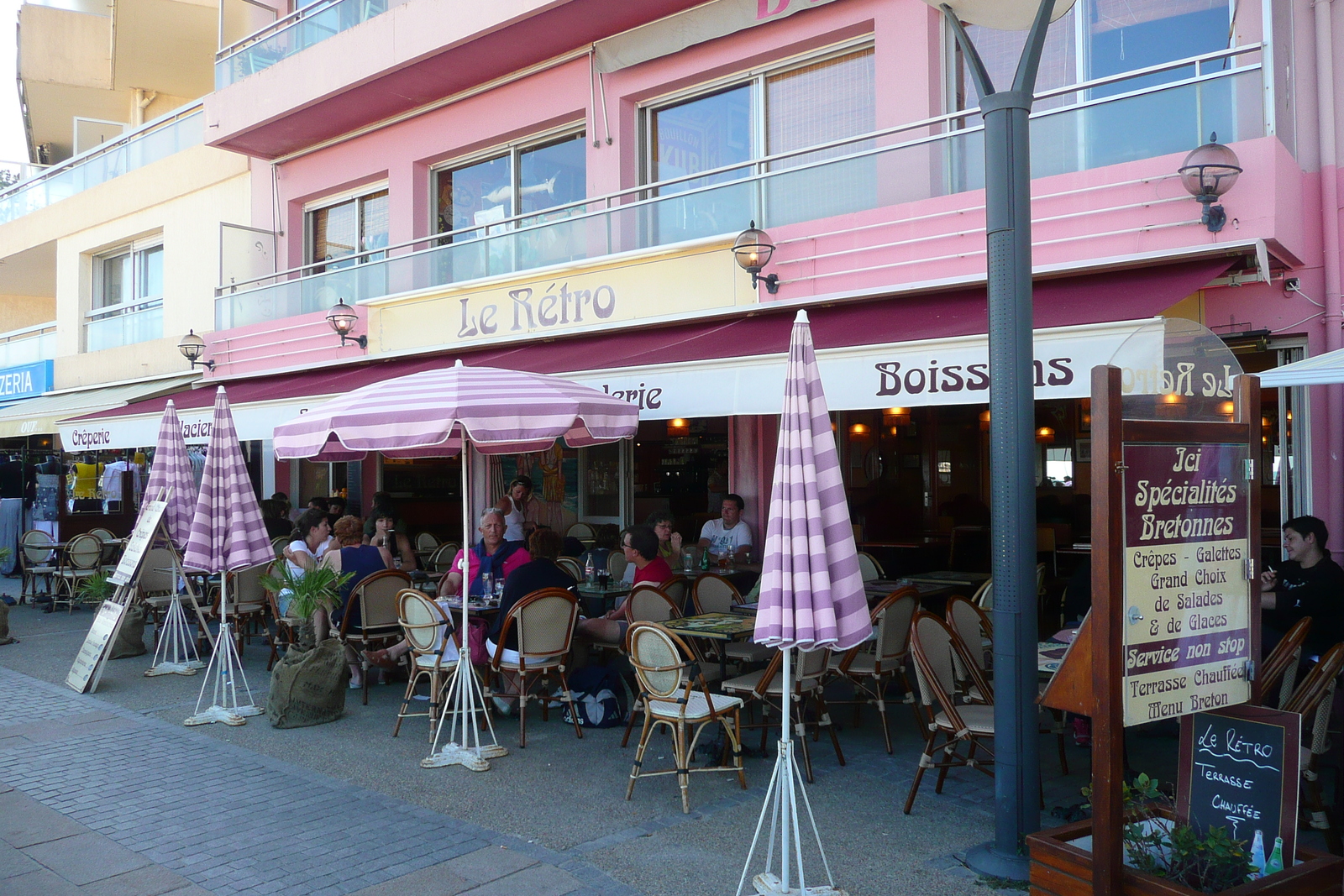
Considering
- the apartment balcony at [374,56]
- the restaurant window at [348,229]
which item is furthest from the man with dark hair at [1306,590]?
the restaurant window at [348,229]

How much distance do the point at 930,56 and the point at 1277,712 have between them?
6.27 meters

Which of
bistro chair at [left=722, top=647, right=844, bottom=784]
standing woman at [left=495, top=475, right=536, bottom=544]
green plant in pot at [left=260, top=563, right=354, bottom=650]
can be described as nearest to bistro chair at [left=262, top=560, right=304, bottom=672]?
green plant in pot at [left=260, top=563, right=354, bottom=650]

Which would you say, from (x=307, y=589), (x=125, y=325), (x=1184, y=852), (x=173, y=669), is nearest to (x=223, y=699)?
(x=307, y=589)

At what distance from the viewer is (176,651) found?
30.4 feet

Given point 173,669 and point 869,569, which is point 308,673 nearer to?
point 173,669

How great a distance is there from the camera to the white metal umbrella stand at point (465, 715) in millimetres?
6211

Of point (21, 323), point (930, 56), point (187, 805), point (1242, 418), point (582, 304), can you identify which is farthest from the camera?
point (21, 323)

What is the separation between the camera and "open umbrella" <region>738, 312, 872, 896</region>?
4.26 metres

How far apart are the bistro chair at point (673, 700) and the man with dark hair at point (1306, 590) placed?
3191 millimetres

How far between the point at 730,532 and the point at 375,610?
135 inches

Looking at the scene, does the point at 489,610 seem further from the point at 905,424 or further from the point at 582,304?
the point at 905,424

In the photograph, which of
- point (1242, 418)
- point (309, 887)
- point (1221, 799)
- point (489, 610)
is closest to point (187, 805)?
point (309, 887)

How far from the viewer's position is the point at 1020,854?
4383 mm

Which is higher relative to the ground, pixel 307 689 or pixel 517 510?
pixel 517 510
